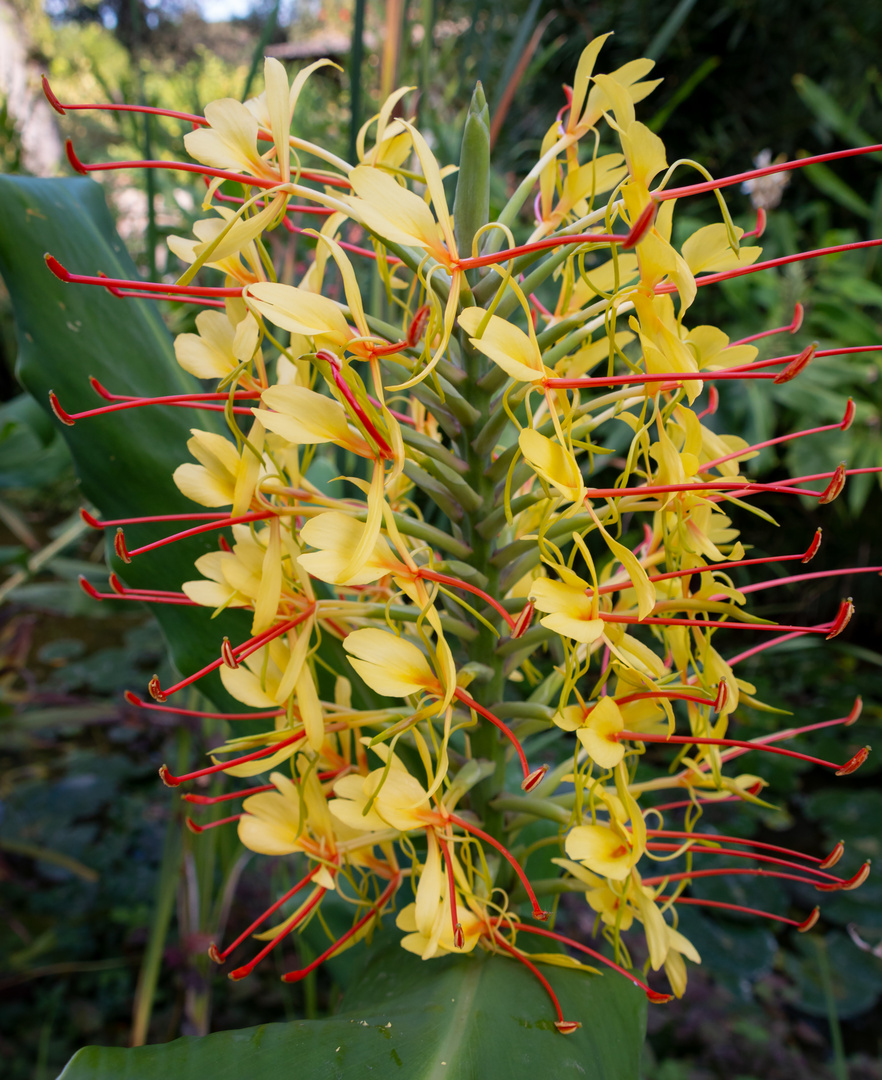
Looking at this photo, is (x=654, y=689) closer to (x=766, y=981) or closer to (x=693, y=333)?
(x=693, y=333)

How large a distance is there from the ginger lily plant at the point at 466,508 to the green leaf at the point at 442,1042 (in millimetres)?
18

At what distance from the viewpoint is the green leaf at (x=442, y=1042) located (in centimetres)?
35

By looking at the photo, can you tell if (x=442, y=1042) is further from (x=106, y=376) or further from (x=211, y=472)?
(x=106, y=376)

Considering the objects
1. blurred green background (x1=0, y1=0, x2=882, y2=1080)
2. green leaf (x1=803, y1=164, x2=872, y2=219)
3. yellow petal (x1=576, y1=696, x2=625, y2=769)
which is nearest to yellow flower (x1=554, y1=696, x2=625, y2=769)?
yellow petal (x1=576, y1=696, x2=625, y2=769)

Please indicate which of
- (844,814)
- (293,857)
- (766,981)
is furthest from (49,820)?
(844,814)

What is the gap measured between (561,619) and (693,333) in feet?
0.56

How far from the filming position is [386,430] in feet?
1.04

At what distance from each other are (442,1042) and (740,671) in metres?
1.83

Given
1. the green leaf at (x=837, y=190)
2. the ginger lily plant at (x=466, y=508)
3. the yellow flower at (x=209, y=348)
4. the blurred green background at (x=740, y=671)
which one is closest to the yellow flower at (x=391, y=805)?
the ginger lily plant at (x=466, y=508)

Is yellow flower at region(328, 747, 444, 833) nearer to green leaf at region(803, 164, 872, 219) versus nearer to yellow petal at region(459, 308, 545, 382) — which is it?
yellow petal at region(459, 308, 545, 382)

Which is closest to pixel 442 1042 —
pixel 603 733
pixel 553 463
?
pixel 603 733

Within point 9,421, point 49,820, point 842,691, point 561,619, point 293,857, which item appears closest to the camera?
point 561,619

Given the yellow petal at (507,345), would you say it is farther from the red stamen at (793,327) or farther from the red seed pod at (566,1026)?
the red seed pod at (566,1026)

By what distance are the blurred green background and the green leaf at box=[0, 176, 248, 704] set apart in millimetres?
113
